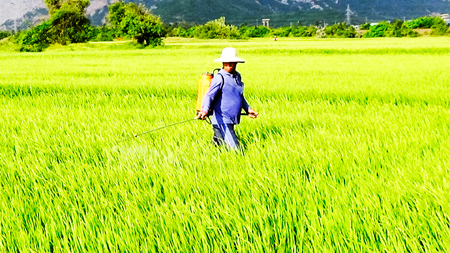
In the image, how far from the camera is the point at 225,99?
320cm

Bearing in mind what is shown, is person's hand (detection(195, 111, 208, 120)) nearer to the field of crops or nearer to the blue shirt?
the blue shirt

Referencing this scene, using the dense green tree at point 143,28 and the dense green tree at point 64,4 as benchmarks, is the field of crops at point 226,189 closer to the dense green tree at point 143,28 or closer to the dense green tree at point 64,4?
the dense green tree at point 143,28

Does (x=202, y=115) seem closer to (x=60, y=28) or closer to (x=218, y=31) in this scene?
(x=60, y=28)

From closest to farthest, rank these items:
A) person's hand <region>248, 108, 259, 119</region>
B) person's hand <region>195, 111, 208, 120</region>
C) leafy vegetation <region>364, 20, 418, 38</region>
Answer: person's hand <region>195, 111, 208, 120</region> < person's hand <region>248, 108, 259, 119</region> < leafy vegetation <region>364, 20, 418, 38</region>

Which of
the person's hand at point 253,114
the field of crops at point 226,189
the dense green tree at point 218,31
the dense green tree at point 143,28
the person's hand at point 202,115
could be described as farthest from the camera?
the dense green tree at point 218,31

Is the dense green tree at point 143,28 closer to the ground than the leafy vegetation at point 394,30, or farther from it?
farther from it

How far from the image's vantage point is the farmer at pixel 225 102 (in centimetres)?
311

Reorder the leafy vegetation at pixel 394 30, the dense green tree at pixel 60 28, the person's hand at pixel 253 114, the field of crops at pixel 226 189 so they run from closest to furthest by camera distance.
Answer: the field of crops at pixel 226 189, the person's hand at pixel 253 114, the dense green tree at pixel 60 28, the leafy vegetation at pixel 394 30

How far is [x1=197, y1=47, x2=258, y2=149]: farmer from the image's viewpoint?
3109 millimetres

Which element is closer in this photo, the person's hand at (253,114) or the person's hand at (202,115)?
the person's hand at (202,115)

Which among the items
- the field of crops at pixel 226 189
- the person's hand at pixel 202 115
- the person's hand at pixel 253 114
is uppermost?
the person's hand at pixel 202 115

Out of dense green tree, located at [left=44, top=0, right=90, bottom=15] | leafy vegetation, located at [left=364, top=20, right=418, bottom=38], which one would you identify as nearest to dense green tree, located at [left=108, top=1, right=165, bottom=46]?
dense green tree, located at [left=44, top=0, right=90, bottom=15]

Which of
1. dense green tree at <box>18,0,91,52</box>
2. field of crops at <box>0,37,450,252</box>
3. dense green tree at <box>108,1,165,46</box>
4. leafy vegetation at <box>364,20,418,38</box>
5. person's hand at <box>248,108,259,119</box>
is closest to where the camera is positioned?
field of crops at <box>0,37,450,252</box>

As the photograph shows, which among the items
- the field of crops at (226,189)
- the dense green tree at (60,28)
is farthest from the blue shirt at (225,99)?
the dense green tree at (60,28)
